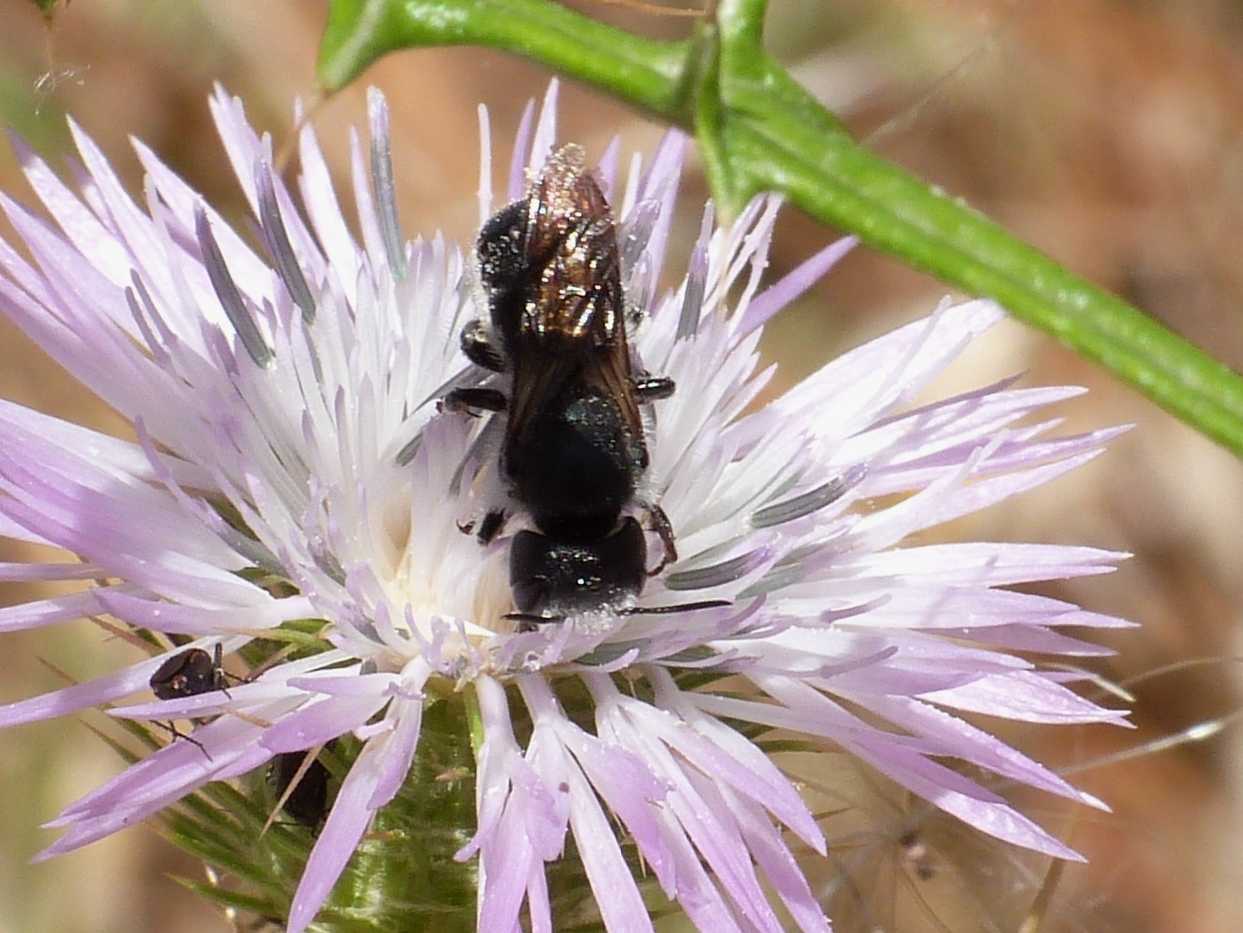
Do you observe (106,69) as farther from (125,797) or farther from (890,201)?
(125,797)

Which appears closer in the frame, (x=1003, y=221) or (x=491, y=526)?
(x=491, y=526)

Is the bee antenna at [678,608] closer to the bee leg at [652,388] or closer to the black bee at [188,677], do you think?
the bee leg at [652,388]

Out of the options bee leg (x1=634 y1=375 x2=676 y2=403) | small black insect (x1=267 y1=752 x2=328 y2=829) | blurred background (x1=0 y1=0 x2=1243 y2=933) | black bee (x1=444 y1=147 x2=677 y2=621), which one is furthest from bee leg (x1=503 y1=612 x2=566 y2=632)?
blurred background (x1=0 y1=0 x2=1243 y2=933)

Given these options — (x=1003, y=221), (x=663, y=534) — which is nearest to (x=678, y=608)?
(x=663, y=534)

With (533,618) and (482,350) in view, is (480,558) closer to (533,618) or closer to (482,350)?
(533,618)

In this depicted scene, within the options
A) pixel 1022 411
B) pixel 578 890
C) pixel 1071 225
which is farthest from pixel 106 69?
pixel 578 890

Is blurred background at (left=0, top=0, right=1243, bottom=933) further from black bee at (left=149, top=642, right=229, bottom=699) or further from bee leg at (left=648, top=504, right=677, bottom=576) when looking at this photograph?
black bee at (left=149, top=642, right=229, bottom=699)
